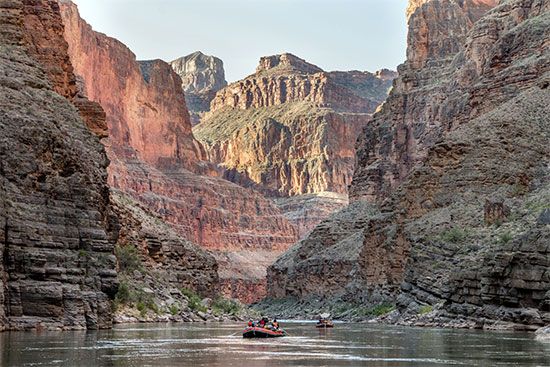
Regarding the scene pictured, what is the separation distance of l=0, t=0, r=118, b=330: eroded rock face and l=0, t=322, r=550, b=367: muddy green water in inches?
70.0

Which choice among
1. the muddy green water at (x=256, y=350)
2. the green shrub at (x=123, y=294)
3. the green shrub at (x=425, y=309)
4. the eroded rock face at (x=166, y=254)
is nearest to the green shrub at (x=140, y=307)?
the green shrub at (x=123, y=294)

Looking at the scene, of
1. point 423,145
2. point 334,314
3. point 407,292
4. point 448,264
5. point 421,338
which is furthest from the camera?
point 423,145

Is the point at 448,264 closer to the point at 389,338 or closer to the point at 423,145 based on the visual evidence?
the point at 389,338

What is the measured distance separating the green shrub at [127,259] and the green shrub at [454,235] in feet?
86.2

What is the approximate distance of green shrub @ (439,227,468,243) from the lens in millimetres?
106062

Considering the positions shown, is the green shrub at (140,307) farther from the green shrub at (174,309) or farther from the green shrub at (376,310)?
the green shrub at (376,310)

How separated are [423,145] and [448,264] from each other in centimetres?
8999

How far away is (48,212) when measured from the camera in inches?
2685

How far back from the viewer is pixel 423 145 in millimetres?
193500

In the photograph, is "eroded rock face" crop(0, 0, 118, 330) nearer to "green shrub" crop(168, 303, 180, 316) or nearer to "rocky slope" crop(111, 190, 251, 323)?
"rocky slope" crop(111, 190, 251, 323)

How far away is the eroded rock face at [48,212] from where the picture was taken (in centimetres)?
6588

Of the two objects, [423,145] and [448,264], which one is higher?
[423,145]

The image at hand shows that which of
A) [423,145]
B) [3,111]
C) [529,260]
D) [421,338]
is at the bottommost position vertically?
[421,338]

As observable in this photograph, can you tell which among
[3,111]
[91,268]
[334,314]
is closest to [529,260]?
[91,268]
